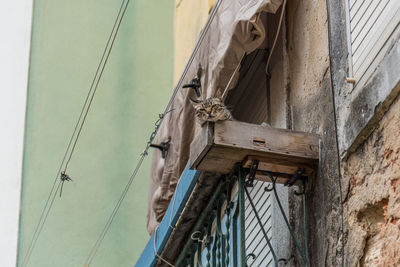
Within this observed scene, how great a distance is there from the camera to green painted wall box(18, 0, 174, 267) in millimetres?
10891

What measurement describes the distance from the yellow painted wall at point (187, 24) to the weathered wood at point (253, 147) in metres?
2.56

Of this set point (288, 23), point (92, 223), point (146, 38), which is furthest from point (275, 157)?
point (146, 38)

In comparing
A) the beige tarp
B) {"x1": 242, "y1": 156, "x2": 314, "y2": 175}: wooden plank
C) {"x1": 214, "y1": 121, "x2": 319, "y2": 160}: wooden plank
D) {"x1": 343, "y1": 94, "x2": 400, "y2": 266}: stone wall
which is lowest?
{"x1": 343, "y1": 94, "x2": 400, "y2": 266}: stone wall

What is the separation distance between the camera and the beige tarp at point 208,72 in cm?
579

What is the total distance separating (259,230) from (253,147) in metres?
1.37

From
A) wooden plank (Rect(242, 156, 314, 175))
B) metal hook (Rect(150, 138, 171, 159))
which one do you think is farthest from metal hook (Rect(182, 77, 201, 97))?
wooden plank (Rect(242, 156, 314, 175))

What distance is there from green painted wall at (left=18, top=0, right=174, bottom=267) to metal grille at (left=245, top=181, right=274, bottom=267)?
4.40 m

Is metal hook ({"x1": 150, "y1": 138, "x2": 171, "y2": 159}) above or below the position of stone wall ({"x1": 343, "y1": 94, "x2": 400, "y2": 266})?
above

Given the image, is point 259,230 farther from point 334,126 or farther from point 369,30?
point 369,30

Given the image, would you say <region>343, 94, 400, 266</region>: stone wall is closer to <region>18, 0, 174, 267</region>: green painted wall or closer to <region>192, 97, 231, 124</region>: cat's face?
<region>192, 97, 231, 124</region>: cat's face

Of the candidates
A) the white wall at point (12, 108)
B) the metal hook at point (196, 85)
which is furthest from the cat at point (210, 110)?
the white wall at point (12, 108)

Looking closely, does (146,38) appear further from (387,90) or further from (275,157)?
(387,90)

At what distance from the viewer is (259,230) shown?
6.44 m

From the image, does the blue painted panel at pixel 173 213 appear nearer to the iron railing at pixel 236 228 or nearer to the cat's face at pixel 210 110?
the iron railing at pixel 236 228
